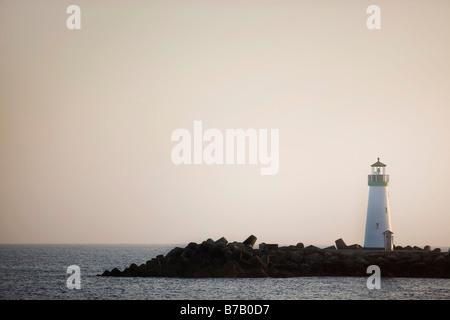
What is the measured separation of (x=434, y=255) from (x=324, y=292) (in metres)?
8.34

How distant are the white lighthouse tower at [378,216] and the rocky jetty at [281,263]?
2.26 ft

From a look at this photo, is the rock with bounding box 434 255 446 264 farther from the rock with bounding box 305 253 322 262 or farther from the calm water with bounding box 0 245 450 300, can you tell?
A: the rock with bounding box 305 253 322 262

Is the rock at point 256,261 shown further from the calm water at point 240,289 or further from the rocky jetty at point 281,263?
the calm water at point 240,289

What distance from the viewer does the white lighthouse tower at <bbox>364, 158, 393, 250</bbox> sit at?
4025 centimetres

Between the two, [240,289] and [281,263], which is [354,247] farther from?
[240,289]

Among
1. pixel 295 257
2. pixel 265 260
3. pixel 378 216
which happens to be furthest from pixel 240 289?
pixel 378 216

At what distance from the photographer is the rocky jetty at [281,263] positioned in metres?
38.5

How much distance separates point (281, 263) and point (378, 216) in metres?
5.27

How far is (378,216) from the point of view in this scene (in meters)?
40.2

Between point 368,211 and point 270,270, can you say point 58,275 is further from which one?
point 368,211
